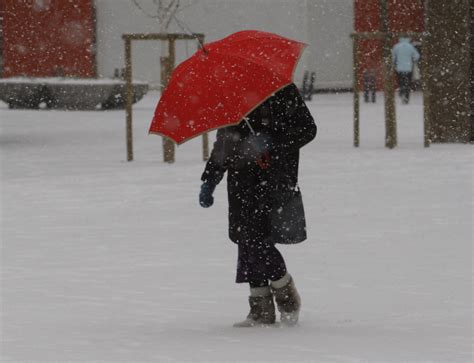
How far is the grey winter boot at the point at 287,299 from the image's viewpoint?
686 cm

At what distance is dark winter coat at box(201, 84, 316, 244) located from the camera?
670 cm

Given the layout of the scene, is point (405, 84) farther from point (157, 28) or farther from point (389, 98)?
point (389, 98)

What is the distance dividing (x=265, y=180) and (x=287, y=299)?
61 cm

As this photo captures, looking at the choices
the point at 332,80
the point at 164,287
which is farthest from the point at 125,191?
the point at 332,80

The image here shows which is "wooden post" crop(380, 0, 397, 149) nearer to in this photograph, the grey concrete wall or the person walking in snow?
the person walking in snow

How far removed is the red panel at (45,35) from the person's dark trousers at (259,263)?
39.5m

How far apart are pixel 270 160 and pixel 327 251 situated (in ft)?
9.68

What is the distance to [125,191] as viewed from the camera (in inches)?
544

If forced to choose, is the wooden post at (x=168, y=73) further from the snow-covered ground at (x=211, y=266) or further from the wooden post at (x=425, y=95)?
the wooden post at (x=425, y=95)

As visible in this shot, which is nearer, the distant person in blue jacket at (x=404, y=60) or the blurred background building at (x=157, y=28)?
the distant person in blue jacket at (x=404, y=60)

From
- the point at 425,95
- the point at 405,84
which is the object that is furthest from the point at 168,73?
the point at 405,84

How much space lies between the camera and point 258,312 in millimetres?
6902

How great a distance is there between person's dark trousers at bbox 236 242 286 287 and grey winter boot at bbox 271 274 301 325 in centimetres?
4

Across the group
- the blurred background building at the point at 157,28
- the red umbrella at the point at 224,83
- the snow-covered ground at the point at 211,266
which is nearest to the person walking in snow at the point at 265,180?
the red umbrella at the point at 224,83
